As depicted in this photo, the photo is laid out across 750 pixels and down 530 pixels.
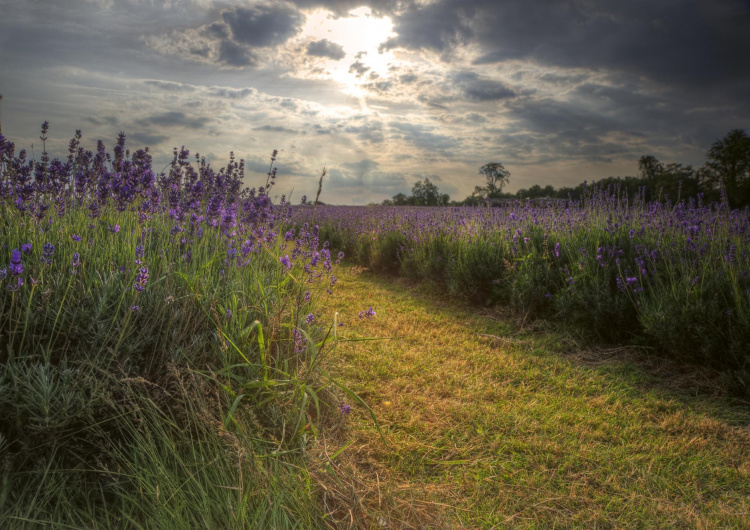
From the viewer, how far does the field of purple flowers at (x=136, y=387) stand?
5.20 ft

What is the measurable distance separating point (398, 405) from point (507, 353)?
145cm

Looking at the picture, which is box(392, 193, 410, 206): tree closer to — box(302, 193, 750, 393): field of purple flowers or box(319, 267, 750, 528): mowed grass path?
box(302, 193, 750, 393): field of purple flowers

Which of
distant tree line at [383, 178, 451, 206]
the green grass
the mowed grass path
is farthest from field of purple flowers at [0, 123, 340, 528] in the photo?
distant tree line at [383, 178, 451, 206]

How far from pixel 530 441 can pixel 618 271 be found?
237 cm

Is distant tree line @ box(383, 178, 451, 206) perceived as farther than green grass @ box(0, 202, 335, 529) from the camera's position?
Yes

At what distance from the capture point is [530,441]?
2.47m

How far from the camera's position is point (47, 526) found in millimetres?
1465

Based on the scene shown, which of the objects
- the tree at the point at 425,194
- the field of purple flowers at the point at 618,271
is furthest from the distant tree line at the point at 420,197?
the field of purple flowers at the point at 618,271

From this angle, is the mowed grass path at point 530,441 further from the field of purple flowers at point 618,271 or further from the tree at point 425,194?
the tree at point 425,194

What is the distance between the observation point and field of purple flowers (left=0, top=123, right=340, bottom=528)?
159 centimetres

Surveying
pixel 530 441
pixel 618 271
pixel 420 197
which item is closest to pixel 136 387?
pixel 530 441

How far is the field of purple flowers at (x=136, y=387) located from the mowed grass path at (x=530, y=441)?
33cm

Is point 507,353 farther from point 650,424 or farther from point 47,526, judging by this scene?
point 47,526

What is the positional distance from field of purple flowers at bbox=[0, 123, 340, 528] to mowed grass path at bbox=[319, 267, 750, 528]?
326 mm
